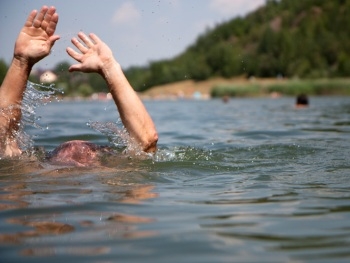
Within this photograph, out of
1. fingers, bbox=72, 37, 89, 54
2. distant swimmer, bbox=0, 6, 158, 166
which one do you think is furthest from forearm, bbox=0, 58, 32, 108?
fingers, bbox=72, 37, 89, 54

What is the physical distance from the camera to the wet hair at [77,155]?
4852 mm

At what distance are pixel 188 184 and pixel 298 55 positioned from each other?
93.1 meters

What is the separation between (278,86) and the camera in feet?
174

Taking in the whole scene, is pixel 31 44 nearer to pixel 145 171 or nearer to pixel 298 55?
pixel 145 171

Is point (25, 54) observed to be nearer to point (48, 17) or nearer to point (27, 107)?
point (48, 17)

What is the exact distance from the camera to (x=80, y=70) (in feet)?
16.0

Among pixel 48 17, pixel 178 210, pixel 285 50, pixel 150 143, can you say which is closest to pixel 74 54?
pixel 48 17

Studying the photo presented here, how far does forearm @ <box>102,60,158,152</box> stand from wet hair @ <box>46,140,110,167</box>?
0.29 metres

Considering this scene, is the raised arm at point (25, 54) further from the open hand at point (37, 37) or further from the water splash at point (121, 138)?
the water splash at point (121, 138)

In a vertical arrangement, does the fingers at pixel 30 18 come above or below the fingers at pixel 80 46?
above

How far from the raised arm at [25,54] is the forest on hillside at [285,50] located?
7737 centimetres

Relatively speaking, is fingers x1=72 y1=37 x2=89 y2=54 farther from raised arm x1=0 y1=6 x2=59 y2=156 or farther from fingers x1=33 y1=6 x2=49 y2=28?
fingers x1=33 y1=6 x2=49 y2=28

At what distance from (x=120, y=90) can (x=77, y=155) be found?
0.55m

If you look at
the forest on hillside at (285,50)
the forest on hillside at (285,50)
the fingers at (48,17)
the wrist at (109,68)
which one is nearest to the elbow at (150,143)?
the wrist at (109,68)
